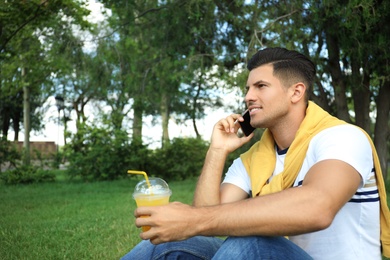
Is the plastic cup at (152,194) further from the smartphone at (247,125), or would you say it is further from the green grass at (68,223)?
the green grass at (68,223)

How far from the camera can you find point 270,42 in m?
9.70

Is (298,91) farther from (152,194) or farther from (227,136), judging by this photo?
(152,194)

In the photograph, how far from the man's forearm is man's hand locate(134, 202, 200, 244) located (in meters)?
0.77

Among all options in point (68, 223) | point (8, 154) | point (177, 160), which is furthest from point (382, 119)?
point (8, 154)

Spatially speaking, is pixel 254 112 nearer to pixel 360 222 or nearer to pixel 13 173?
pixel 360 222

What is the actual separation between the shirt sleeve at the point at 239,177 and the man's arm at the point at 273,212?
806 millimetres

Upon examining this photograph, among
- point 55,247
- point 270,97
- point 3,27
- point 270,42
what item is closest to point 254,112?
point 270,97

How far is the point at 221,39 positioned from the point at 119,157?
16.0 feet

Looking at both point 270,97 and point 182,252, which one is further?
point 270,97

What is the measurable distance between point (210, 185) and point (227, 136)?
386mm

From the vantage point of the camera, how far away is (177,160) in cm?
1659

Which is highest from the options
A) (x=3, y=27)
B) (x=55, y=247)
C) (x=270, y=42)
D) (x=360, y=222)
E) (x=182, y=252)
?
(x=3, y=27)

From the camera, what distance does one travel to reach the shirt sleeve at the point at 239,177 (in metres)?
2.82

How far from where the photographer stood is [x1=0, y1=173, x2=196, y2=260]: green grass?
5.34 m
